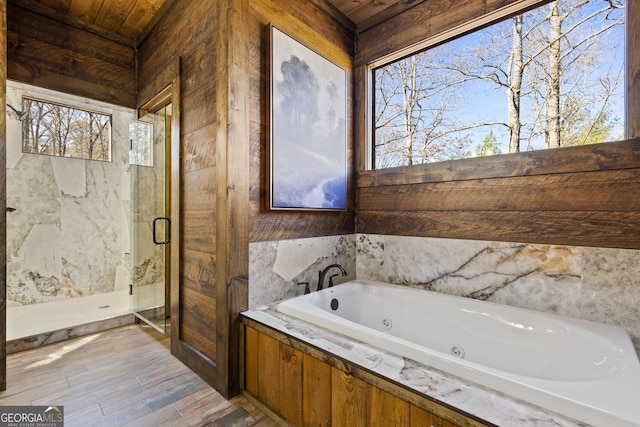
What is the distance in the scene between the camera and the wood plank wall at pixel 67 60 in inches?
84.7

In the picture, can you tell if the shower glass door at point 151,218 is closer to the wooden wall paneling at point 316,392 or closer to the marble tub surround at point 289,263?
the marble tub surround at point 289,263

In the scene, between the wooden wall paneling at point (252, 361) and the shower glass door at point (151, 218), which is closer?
the wooden wall paneling at point (252, 361)

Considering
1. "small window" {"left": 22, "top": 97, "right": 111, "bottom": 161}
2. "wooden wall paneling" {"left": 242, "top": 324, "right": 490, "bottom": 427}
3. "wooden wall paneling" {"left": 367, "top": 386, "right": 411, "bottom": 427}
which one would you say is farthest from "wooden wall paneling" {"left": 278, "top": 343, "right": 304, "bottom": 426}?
"small window" {"left": 22, "top": 97, "right": 111, "bottom": 161}

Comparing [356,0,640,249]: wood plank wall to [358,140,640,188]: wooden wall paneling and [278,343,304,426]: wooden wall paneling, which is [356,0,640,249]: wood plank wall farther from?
[278,343,304,426]: wooden wall paneling

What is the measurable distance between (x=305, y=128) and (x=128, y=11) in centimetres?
174

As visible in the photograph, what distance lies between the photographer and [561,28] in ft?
5.61

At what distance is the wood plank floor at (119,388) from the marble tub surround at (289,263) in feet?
1.90

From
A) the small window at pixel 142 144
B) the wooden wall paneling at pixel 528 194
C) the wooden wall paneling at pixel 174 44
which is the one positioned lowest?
the wooden wall paneling at pixel 528 194

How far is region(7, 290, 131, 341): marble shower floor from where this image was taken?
92.4 inches

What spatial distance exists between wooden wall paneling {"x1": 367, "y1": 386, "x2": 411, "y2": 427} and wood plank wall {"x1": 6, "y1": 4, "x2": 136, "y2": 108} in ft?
9.85

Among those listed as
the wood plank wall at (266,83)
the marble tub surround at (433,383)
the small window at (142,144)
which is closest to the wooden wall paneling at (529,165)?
the wood plank wall at (266,83)

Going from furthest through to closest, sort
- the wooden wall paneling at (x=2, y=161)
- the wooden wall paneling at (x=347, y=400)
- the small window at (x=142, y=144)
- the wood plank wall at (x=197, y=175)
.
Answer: the small window at (x=142, y=144), the wood plank wall at (x=197, y=175), the wooden wall paneling at (x=2, y=161), the wooden wall paneling at (x=347, y=400)

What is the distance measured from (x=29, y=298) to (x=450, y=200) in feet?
13.2

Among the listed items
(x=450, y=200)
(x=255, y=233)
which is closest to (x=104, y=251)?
(x=255, y=233)
